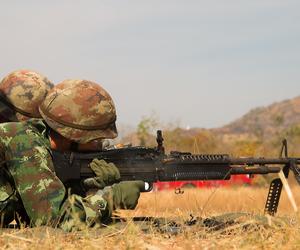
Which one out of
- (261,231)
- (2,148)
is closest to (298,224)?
(261,231)

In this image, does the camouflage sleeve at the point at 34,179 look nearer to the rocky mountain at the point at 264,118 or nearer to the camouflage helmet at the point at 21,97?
the camouflage helmet at the point at 21,97

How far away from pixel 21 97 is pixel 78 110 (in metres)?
2.37

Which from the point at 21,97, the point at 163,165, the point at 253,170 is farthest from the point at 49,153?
the point at 21,97

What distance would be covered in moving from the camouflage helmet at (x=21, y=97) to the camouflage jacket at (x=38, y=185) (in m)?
2.49

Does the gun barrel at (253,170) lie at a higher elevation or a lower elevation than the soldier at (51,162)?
lower

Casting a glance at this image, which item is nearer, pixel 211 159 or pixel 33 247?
pixel 33 247

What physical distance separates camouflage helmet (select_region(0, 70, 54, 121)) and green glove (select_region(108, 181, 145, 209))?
2784mm

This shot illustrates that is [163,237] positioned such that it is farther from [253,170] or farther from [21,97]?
[21,97]

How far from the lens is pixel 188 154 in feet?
20.4

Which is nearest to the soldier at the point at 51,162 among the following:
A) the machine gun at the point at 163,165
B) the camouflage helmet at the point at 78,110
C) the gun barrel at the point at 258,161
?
the camouflage helmet at the point at 78,110

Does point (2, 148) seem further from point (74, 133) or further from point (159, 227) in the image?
point (159, 227)

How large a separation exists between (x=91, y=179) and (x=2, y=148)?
2.63 ft

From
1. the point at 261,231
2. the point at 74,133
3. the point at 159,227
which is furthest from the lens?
the point at 74,133

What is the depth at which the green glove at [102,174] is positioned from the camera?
5.50 metres
